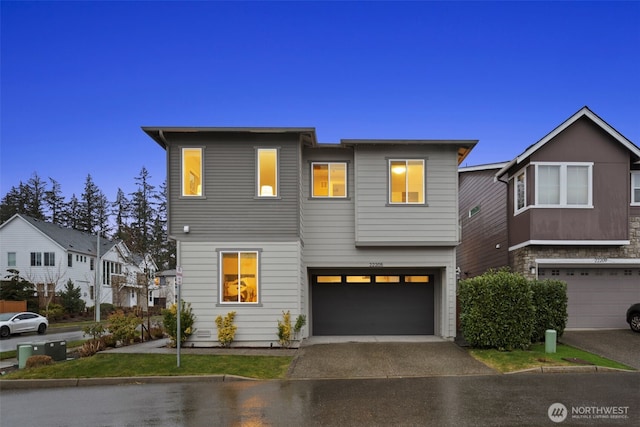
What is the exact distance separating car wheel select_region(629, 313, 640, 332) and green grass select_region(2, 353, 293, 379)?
12.5 meters

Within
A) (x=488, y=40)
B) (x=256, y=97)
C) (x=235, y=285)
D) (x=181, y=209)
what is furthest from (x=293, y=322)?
(x=256, y=97)

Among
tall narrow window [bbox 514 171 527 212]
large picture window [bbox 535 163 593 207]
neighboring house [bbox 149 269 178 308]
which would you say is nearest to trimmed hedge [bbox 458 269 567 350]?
large picture window [bbox 535 163 593 207]

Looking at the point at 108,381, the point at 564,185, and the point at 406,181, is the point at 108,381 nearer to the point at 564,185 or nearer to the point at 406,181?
the point at 406,181

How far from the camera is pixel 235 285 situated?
1447 cm

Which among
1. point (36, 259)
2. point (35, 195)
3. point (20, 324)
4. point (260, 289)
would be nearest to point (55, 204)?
point (35, 195)

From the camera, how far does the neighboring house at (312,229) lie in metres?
14.4

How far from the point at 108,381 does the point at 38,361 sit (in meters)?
3.18

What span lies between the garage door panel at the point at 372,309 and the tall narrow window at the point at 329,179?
363 centimetres

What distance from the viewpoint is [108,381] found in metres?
10.8

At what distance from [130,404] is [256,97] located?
3223 cm

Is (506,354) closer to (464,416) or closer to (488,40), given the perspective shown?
(464,416)

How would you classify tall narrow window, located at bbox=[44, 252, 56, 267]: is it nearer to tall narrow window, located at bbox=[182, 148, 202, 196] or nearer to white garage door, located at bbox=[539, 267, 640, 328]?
tall narrow window, located at bbox=[182, 148, 202, 196]

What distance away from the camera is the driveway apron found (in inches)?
432

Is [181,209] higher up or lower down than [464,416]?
higher up
